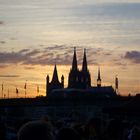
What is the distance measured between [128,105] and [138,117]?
548 millimetres

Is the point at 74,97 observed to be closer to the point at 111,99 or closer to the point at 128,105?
the point at 111,99

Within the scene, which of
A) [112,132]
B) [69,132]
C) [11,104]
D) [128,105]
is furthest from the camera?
[11,104]

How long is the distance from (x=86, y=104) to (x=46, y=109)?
871cm

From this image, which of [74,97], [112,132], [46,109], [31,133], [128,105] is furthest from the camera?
[74,97]

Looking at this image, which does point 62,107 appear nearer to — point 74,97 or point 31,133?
point 74,97

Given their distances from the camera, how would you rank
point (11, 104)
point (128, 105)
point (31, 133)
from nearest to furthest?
1. point (31, 133)
2. point (128, 105)
3. point (11, 104)

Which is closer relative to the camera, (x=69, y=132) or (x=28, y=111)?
(x=69, y=132)

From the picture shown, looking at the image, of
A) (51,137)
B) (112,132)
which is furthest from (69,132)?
(112,132)

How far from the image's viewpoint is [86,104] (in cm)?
15525

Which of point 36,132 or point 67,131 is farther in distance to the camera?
point 67,131

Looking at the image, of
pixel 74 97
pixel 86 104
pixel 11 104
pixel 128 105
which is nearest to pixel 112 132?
pixel 128 105

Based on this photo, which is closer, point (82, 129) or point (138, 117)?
point (82, 129)

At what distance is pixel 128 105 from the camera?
24.7 meters

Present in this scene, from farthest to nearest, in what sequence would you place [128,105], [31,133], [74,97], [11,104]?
[74,97]
[11,104]
[128,105]
[31,133]
